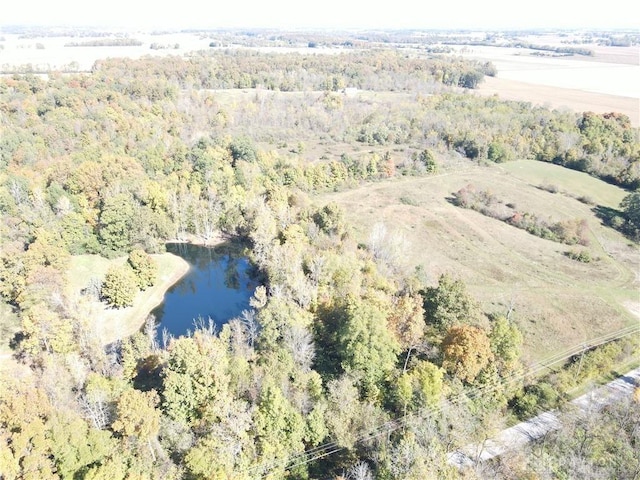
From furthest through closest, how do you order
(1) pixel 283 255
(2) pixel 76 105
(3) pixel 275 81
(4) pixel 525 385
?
(3) pixel 275 81
(2) pixel 76 105
(1) pixel 283 255
(4) pixel 525 385

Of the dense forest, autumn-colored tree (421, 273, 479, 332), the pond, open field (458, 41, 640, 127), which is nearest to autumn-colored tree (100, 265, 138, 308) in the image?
the dense forest

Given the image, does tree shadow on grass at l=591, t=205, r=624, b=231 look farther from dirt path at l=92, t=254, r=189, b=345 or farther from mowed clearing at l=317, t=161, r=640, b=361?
dirt path at l=92, t=254, r=189, b=345

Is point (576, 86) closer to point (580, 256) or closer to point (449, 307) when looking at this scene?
point (580, 256)

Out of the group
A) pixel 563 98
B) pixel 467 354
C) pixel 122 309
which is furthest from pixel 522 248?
pixel 563 98

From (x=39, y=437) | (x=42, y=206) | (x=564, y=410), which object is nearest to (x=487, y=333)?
(x=564, y=410)

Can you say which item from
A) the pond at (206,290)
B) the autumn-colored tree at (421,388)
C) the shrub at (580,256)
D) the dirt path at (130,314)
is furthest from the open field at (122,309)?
the shrub at (580,256)

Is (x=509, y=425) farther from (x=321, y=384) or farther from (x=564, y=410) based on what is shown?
(x=321, y=384)
